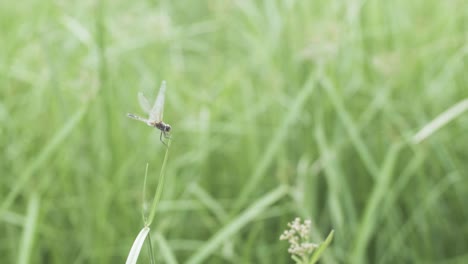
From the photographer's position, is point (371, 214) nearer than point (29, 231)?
No

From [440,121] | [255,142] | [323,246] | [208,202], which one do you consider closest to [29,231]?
[208,202]

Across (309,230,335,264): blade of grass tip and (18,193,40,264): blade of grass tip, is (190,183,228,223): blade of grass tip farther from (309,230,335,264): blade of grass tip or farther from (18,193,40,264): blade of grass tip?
(309,230,335,264): blade of grass tip

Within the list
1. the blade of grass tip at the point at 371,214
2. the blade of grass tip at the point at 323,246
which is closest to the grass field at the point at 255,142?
→ the blade of grass tip at the point at 371,214

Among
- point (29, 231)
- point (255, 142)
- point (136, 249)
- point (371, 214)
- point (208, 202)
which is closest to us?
point (136, 249)

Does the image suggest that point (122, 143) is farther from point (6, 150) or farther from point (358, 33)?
point (358, 33)

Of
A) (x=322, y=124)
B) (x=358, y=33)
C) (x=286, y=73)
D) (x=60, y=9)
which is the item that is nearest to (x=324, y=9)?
(x=358, y=33)

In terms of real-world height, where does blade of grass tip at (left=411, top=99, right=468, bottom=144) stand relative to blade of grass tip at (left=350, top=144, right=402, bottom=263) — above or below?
above

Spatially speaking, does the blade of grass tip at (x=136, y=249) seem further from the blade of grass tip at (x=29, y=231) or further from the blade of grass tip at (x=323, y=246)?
the blade of grass tip at (x=29, y=231)

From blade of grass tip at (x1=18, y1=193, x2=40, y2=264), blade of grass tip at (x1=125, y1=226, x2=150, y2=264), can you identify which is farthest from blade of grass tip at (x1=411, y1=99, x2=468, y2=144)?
blade of grass tip at (x1=125, y1=226, x2=150, y2=264)

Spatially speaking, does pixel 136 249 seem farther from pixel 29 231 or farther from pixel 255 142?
pixel 255 142
